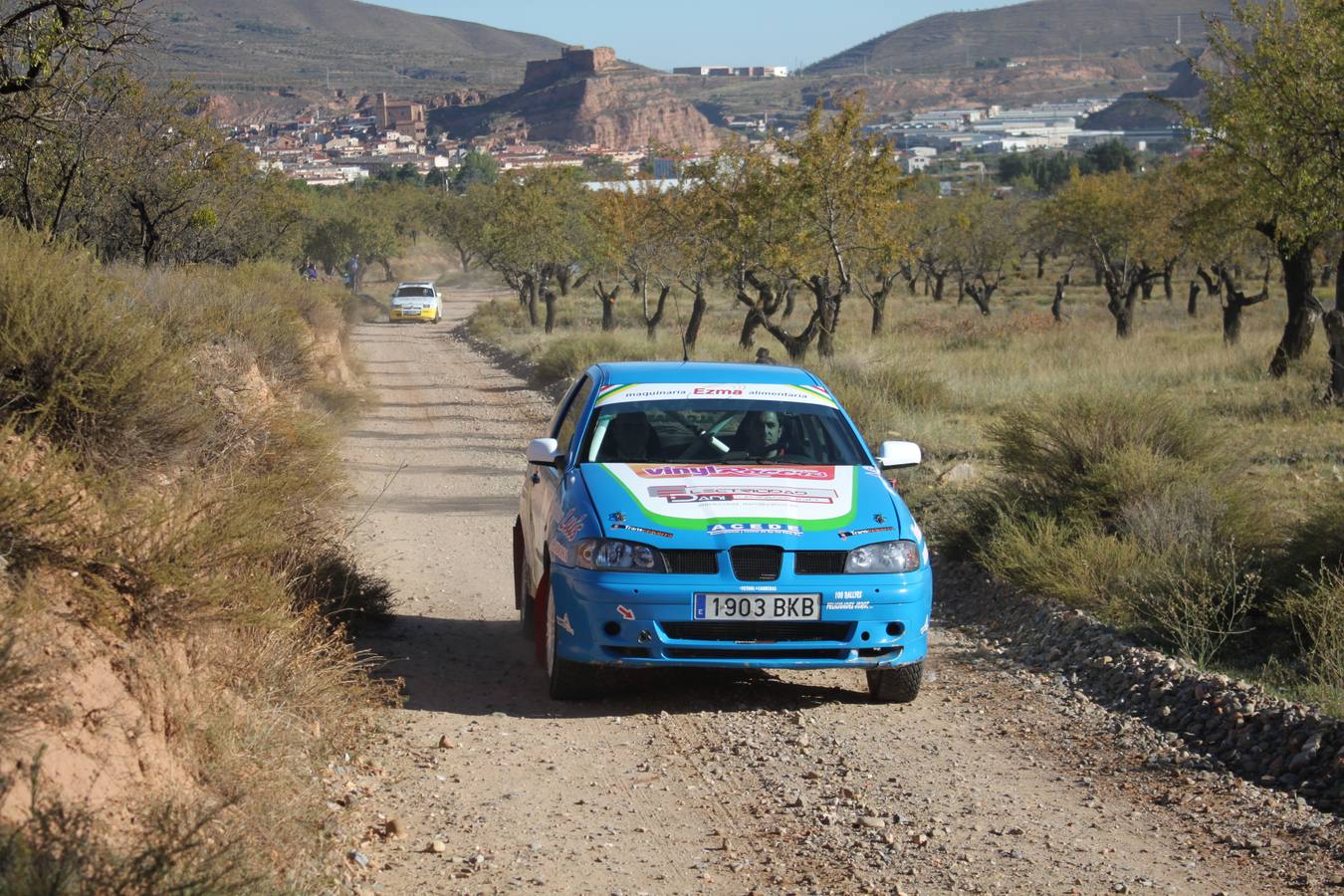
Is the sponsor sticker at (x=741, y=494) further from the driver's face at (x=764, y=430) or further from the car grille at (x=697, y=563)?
the driver's face at (x=764, y=430)

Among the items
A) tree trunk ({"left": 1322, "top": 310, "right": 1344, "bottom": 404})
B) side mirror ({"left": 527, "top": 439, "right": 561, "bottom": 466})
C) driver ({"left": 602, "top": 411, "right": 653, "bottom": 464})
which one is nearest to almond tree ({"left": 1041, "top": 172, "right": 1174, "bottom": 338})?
tree trunk ({"left": 1322, "top": 310, "right": 1344, "bottom": 404})

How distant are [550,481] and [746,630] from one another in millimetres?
1731

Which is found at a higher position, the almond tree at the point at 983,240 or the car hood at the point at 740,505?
the car hood at the point at 740,505

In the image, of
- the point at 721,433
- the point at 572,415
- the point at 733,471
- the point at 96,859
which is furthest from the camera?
the point at 572,415

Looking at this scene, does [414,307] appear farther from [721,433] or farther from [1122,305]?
[721,433]

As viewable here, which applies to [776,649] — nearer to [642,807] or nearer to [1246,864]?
[642,807]

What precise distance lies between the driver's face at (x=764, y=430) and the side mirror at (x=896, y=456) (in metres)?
0.60

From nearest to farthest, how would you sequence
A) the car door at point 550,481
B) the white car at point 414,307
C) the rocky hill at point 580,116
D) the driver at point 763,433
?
the car door at point 550,481, the driver at point 763,433, the white car at point 414,307, the rocky hill at point 580,116

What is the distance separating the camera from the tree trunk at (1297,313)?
76.4 ft

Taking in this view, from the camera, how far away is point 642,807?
18.3 ft

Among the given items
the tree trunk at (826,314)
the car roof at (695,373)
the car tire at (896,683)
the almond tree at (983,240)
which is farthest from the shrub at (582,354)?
the almond tree at (983,240)

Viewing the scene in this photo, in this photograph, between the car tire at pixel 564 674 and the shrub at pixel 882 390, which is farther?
the shrub at pixel 882 390

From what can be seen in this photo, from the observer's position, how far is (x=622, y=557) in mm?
6582

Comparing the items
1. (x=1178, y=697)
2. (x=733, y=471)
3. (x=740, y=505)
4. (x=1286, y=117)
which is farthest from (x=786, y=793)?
(x=1286, y=117)
